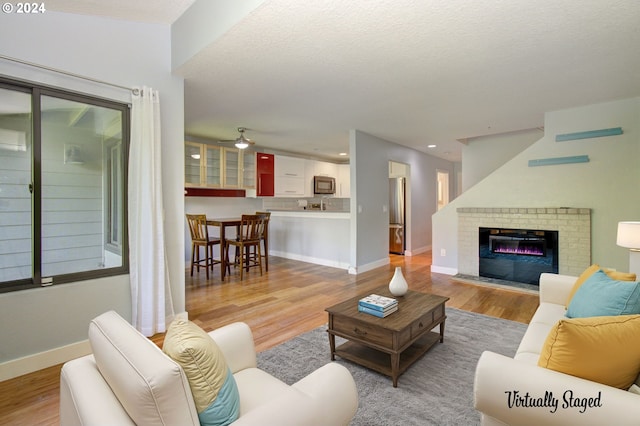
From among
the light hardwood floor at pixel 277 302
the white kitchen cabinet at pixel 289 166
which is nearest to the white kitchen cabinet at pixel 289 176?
the white kitchen cabinet at pixel 289 166

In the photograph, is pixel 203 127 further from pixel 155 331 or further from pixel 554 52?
pixel 554 52

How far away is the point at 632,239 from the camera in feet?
7.78

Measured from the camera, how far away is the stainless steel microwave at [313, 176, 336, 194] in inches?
304

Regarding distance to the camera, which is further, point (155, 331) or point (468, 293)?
point (468, 293)

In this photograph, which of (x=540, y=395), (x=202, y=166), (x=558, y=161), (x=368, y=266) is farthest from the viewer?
(x=202, y=166)

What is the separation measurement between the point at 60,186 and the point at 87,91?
0.80 m

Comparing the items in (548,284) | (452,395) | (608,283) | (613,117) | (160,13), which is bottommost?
(452,395)

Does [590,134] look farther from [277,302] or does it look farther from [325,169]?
[325,169]

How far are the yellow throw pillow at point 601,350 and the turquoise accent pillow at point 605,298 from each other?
0.43 meters

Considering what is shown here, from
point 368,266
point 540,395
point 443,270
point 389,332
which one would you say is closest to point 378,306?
point 389,332

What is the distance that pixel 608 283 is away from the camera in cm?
176

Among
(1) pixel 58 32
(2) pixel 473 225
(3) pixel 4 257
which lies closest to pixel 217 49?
(1) pixel 58 32

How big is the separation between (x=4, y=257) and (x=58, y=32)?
67.7 inches

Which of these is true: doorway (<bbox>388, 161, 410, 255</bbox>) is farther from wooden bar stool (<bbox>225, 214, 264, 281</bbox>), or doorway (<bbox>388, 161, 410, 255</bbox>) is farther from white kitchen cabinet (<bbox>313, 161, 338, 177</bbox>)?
wooden bar stool (<bbox>225, 214, 264, 281</bbox>)
